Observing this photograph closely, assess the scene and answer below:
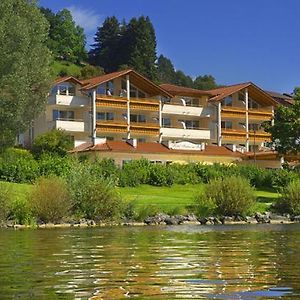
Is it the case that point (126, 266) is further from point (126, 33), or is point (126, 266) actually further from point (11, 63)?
point (126, 33)

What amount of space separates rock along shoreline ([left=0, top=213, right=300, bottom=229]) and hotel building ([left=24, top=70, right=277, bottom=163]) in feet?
98.5

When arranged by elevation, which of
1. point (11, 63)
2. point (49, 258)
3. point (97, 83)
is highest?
point (97, 83)

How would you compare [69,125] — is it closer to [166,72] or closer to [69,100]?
[69,100]

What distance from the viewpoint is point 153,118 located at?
280 feet

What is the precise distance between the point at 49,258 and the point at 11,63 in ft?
75.4

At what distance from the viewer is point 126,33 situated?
137125mm

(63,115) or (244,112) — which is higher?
(244,112)

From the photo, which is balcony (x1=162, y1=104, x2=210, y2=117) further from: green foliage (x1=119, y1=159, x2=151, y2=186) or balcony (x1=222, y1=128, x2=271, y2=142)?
green foliage (x1=119, y1=159, x2=151, y2=186)

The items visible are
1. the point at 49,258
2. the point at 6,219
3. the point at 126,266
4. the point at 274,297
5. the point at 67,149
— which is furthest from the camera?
the point at 67,149

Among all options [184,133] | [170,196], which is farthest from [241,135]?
[170,196]

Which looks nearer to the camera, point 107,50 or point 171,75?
point 107,50

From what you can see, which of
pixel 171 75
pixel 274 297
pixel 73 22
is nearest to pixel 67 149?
pixel 274 297

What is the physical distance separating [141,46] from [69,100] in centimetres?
5371

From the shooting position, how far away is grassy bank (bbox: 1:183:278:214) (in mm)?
44250
